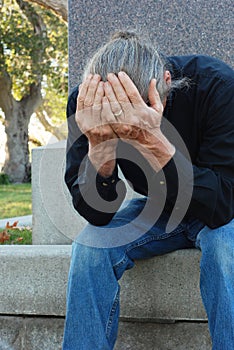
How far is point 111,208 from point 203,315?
0.62 metres

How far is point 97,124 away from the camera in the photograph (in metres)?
1.93

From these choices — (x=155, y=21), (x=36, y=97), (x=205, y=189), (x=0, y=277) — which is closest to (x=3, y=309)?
(x=0, y=277)

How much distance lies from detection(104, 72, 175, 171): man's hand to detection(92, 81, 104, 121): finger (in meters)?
0.02

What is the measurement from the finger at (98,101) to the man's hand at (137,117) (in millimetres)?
17

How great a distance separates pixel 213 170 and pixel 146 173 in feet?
0.89

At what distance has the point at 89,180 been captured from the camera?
211 cm

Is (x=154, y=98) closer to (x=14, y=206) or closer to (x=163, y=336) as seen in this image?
(x=163, y=336)

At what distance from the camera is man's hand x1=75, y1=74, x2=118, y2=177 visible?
6.14 ft

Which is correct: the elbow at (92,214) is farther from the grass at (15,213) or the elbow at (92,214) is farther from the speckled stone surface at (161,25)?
the grass at (15,213)

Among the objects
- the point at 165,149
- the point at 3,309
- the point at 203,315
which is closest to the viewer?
the point at 165,149

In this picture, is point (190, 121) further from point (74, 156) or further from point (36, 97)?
point (36, 97)

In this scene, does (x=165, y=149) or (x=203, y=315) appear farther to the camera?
(x=203, y=315)

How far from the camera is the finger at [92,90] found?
1866 mm

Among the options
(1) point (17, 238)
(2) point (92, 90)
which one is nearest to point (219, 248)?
(2) point (92, 90)
